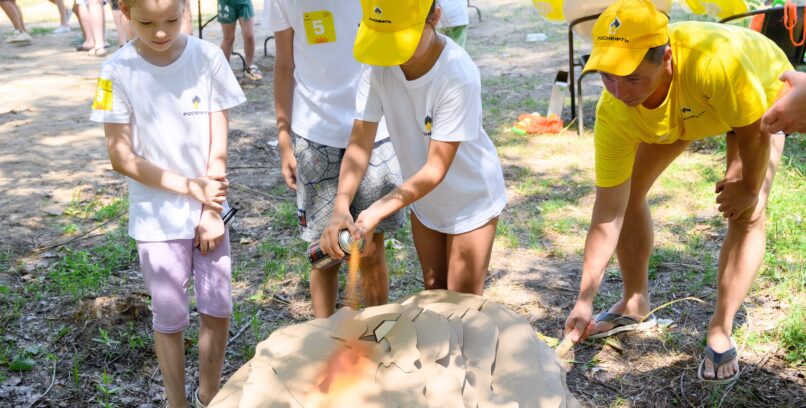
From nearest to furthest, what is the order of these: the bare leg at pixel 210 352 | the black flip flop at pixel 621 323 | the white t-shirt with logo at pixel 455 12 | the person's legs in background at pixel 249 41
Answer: the bare leg at pixel 210 352
the black flip flop at pixel 621 323
the white t-shirt with logo at pixel 455 12
the person's legs in background at pixel 249 41

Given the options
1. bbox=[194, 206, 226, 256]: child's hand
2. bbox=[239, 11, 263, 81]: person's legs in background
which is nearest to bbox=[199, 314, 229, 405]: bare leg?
bbox=[194, 206, 226, 256]: child's hand

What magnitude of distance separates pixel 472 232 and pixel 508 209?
2212 millimetres

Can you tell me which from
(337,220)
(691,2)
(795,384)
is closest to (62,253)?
(337,220)

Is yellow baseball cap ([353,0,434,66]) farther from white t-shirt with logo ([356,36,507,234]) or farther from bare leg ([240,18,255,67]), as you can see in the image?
bare leg ([240,18,255,67])

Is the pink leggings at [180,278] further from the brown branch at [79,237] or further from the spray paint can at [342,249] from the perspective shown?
the brown branch at [79,237]

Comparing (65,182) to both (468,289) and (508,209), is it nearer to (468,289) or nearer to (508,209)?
(508,209)

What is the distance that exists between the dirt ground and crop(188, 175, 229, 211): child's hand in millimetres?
950

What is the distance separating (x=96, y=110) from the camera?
2.47 m

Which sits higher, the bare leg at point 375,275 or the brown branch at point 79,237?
the bare leg at point 375,275

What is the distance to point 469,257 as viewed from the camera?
2.64 metres

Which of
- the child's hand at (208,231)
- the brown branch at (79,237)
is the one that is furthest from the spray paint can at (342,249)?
the brown branch at (79,237)

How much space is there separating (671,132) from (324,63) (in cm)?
129

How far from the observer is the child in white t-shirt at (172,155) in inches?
98.4

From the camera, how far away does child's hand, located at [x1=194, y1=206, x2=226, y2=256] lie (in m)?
2.59
